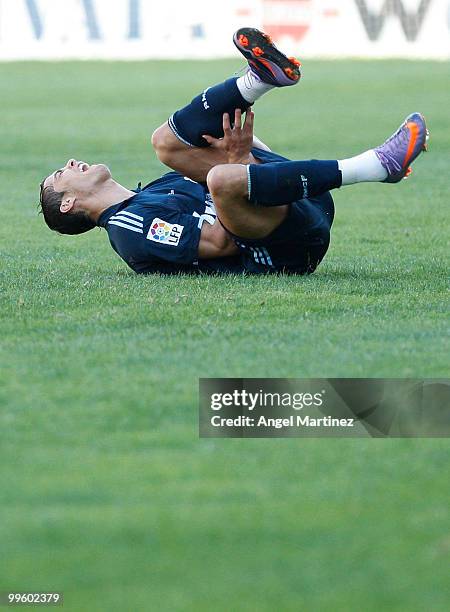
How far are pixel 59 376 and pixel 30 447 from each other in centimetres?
72

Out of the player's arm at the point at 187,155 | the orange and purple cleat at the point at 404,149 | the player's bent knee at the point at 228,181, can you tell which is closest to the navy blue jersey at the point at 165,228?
the player's arm at the point at 187,155

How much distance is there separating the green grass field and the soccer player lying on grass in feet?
0.63

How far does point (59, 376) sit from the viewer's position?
464 cm

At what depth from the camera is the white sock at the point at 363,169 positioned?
598cm

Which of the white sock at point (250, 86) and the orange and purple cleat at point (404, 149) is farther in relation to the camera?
the white sock at point (250, 86)

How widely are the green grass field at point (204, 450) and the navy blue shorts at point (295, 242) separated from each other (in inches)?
6.9

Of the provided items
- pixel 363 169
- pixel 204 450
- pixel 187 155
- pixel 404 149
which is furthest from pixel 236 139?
pixel 204 450

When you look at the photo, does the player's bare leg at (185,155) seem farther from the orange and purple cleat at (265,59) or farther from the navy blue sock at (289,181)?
the navy blue sock at (289,181)

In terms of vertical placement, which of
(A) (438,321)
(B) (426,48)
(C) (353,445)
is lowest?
(B) (426,48)

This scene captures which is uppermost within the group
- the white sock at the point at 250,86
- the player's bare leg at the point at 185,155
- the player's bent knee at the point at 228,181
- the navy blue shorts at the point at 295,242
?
the white sock at the point at 250,86

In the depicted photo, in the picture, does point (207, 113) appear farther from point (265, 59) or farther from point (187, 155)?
point (265, 59)

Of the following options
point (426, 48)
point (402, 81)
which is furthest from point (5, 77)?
point (426, 48)

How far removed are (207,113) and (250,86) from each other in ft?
0.93

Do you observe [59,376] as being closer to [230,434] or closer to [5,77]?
[230,434]
